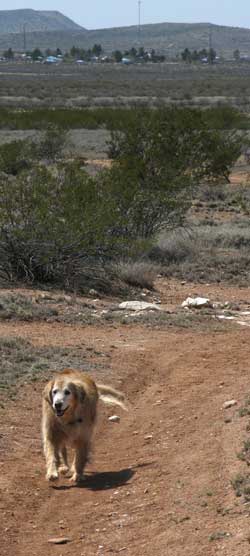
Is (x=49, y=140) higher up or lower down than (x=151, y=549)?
lower down

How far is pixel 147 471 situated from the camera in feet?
28.7

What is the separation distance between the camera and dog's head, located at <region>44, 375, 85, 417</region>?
8.45 metres

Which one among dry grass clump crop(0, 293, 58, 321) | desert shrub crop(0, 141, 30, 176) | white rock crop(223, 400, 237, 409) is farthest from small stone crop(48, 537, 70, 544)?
desert shrub crop(0, 141, 30, 176)

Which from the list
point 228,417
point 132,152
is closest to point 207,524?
point 228,417

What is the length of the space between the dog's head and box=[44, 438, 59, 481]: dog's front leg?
0.34m

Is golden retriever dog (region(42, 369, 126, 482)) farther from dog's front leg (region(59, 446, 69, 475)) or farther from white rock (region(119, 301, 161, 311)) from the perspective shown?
white rock (region(119, 301, 161, 311))

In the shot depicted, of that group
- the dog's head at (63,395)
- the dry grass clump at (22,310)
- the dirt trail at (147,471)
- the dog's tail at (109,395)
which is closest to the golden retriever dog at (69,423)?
the dog's head at (63,395)

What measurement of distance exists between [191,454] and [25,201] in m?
9.82

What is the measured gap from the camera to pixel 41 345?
1334 cm

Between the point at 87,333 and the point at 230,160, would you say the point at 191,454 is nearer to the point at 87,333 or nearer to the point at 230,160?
the point at 87,333

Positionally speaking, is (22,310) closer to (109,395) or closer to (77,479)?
(109,395)

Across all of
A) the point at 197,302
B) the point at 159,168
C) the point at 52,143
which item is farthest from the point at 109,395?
the point at 52,143

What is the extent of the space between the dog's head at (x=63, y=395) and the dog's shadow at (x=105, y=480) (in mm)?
568

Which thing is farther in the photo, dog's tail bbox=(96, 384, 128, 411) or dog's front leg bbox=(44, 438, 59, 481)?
dog's tail bbox=(96, 384, 128, 411)
